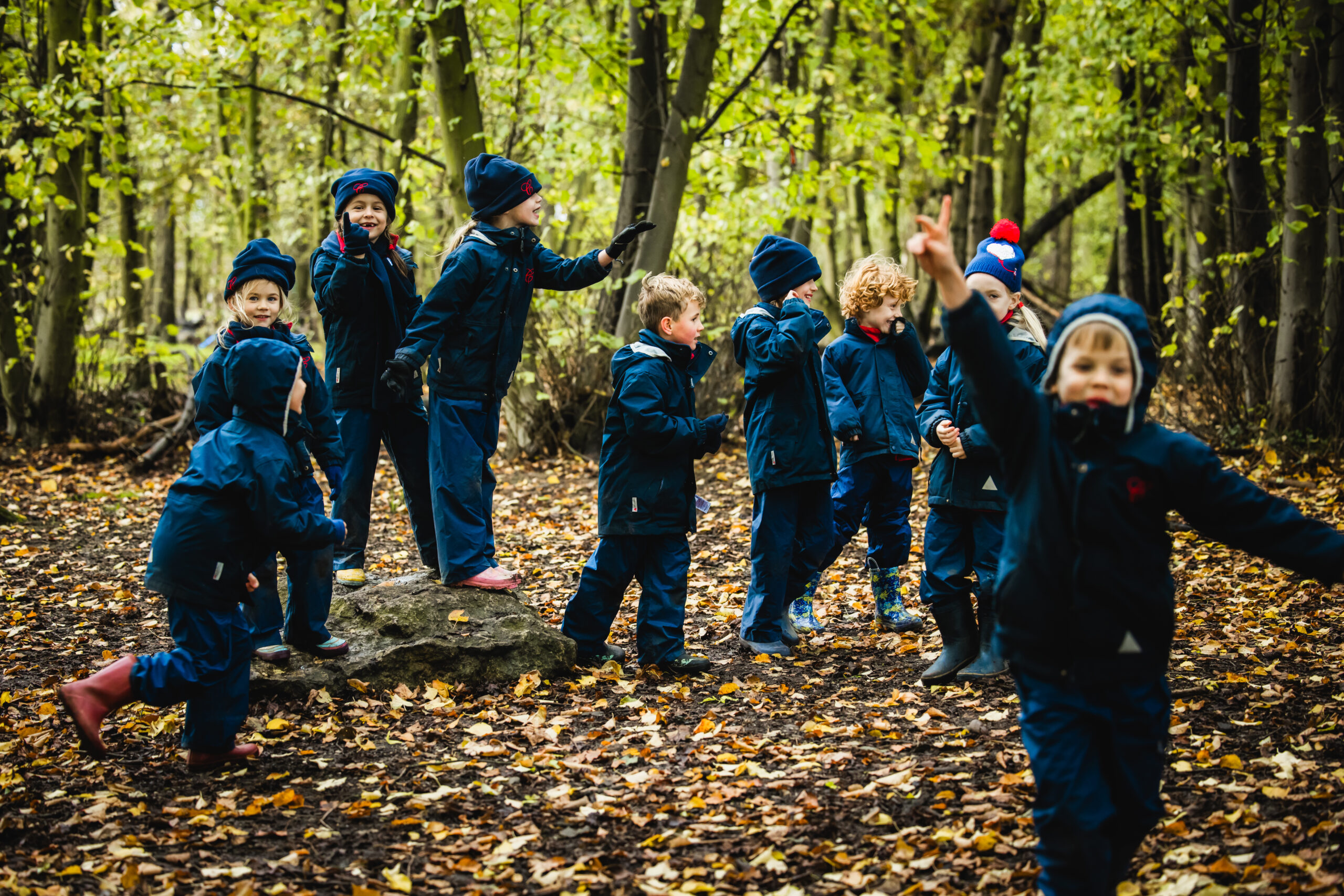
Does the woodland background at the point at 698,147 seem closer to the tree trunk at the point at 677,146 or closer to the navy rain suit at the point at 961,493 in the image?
the tree trunk at the point at 677,146

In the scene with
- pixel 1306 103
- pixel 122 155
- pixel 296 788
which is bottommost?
pixel 296 788

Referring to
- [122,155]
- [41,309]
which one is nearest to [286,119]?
[122,155]

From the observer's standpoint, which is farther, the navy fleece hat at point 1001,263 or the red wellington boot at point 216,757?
the navy fleece hat at point 1001,263

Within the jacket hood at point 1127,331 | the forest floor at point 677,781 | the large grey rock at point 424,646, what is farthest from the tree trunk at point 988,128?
the jacket hood at point 1127,331

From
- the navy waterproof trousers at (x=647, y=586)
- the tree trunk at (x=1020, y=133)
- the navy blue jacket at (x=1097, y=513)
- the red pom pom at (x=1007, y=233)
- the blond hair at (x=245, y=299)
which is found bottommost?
the navy waterproof trousers at (x=647, y=586)

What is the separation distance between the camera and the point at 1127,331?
2.62 metres

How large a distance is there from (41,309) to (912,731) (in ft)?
37.4

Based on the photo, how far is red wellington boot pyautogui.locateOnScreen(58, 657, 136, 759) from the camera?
388 cm

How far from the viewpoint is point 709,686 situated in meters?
5.02

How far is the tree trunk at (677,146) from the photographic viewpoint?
995 centimetres

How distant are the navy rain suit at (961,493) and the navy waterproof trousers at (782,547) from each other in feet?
2.34

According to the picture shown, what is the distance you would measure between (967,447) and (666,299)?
1.52m

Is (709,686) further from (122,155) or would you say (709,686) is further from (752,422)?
(122,155)

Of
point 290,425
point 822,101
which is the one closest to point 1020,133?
point 822,101
